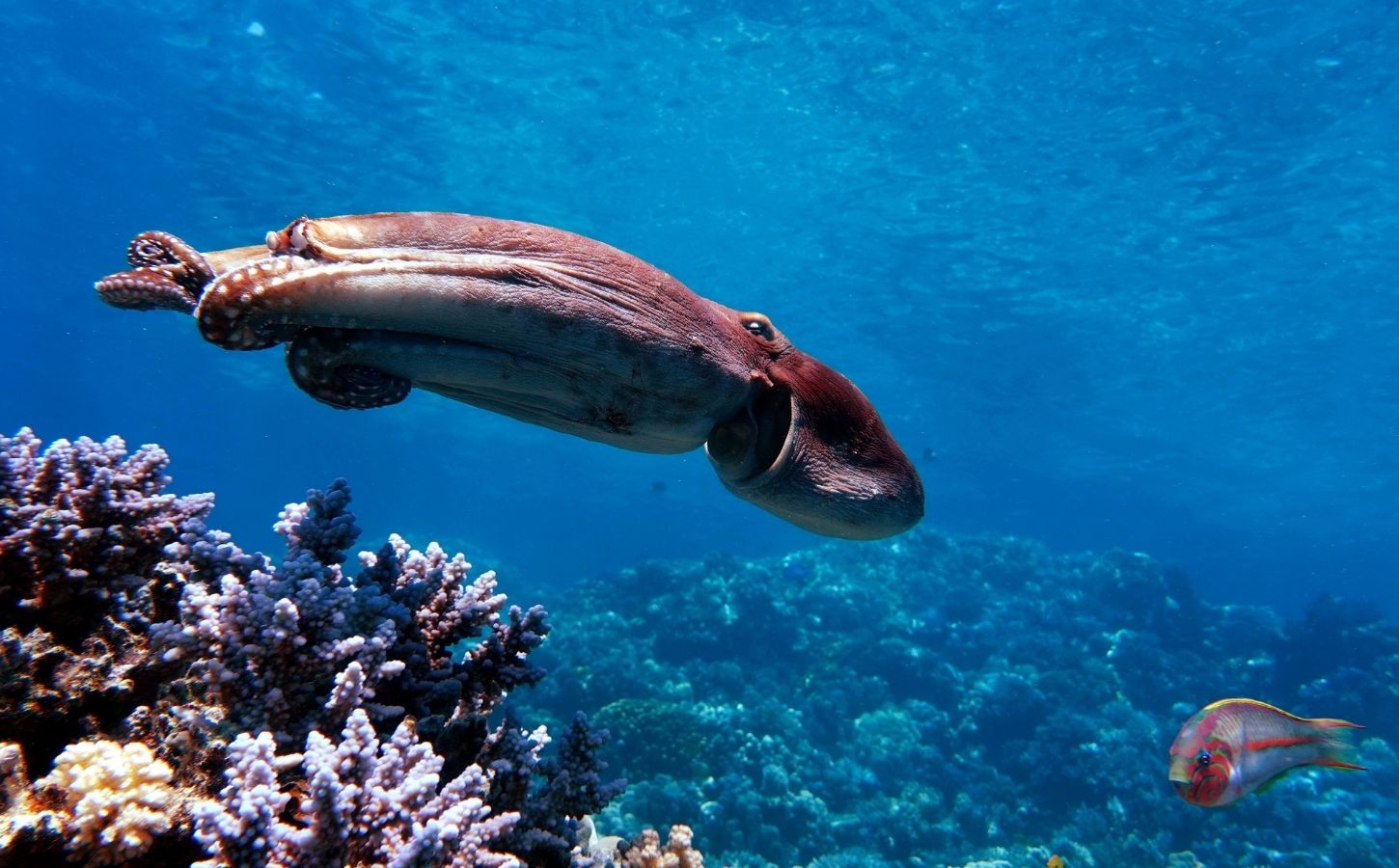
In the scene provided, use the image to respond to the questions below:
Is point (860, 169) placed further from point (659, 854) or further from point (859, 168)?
point (659, 854)

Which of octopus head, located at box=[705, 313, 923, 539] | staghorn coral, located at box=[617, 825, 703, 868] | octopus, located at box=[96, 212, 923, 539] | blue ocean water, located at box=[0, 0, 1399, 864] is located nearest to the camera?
octopus, located at box=[96, 212, 923, 539]

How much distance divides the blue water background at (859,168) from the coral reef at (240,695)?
20147mm

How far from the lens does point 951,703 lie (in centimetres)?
1919

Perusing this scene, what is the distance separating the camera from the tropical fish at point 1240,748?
5727 millimetres

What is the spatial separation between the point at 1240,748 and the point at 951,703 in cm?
1447

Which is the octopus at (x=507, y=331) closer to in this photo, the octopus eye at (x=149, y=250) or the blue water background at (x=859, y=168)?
the octopus eye at (x=149, y=250)

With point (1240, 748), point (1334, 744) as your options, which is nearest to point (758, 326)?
point (1240, 748)

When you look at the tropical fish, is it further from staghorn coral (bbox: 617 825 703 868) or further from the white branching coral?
the white branching coral

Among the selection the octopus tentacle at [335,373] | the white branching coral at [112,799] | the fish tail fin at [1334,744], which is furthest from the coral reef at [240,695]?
the fish tail fin at [1334,744]

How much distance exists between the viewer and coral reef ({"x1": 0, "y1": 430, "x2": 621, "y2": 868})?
187 cm

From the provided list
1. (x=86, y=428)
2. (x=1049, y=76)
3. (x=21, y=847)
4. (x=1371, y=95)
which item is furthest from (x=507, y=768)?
(x=86, y=428)

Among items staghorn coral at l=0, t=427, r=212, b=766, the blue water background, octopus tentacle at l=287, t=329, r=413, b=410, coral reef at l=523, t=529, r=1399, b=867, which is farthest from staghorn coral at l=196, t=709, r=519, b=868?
the blue water background

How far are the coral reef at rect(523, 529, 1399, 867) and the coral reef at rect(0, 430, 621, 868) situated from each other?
10.0 meters

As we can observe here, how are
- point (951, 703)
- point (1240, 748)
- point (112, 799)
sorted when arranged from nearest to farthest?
point (112, 799) < point (1240, 748) < point (951, 703)
